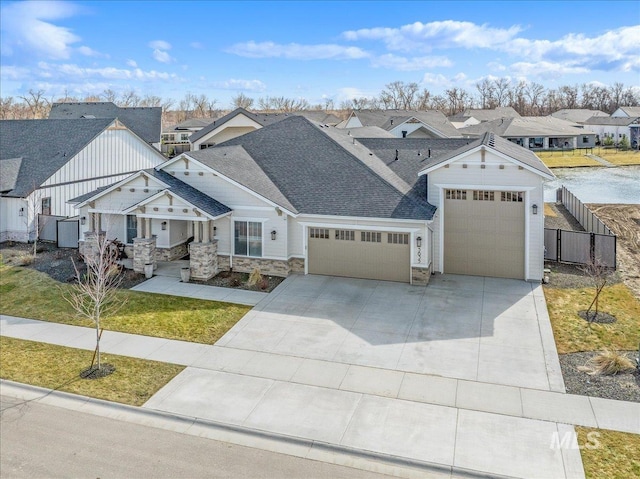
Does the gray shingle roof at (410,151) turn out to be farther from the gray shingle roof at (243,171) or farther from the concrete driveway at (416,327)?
the concrete driveway at (416,327)

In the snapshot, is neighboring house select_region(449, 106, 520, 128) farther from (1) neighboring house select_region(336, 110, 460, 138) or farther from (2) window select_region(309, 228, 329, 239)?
(2) window select_region(309, 228, 329, 239)

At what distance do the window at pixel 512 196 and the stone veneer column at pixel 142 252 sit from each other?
13.6m

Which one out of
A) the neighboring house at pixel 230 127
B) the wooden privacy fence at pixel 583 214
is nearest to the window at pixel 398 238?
the wooden privacy fence at pixel 583 214

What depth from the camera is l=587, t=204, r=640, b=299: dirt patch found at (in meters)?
18.8

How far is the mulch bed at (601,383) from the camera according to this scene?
10570mm

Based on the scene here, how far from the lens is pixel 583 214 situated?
1053 inches

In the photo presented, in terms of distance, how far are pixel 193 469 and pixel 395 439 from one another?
3652 mm

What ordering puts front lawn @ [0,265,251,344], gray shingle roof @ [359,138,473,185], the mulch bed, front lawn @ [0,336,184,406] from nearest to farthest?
the mulch bed
front lawn @ [0,336,184,406]
front lawn @ [0,265,251,344]
gray shingle roof @ [359,138,473,185]

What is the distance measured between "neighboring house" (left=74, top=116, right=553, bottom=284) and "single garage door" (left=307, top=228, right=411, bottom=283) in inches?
1.5

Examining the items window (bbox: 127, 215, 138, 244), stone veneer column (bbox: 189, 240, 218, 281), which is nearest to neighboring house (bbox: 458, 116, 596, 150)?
window (bbox: 127, 215, 138, 244)

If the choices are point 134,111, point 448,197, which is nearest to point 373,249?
point 448,197

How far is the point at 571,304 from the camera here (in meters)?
16.0

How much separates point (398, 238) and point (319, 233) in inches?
123

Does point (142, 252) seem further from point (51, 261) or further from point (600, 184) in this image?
point (600, 184)
